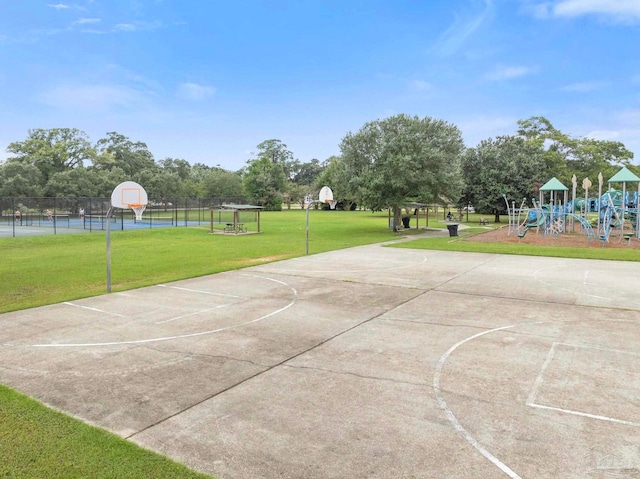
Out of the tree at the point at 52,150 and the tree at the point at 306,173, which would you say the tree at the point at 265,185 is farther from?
the tree at the point at 306,173

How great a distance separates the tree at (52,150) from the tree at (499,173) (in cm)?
5091

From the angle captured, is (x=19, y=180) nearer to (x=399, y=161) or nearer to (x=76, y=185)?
(x=76, y=185)

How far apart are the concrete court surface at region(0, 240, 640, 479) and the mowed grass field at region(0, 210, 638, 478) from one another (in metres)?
0.28

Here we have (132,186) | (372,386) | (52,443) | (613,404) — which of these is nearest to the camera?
(52,443)

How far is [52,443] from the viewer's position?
4.11 meters

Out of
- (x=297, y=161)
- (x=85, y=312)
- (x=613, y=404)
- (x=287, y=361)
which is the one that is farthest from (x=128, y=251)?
(x=297, y=161)

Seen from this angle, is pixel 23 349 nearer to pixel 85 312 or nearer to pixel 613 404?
pixel 85 312

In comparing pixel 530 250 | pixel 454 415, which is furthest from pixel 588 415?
pixel 530 250

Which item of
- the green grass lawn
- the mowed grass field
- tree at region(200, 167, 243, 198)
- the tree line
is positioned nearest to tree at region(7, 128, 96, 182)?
the tree line

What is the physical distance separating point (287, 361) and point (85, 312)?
501 centimetres

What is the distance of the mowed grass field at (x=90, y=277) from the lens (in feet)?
12.5

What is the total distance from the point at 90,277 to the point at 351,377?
1059 cm

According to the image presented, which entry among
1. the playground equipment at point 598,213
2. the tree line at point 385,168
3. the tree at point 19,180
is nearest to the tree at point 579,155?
the tree line at point 385,168

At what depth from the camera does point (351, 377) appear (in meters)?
5.75
